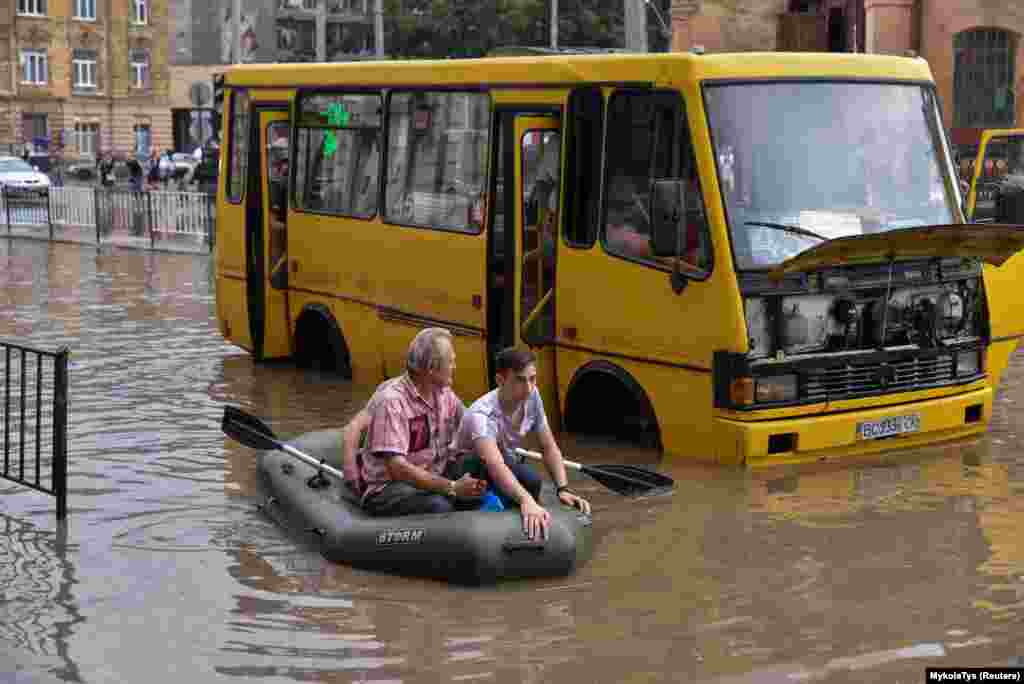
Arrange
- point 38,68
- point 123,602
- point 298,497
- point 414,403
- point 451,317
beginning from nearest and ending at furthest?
point 123,602 < point 414,403 < point 298,497 < point 451,317 < point 38,68

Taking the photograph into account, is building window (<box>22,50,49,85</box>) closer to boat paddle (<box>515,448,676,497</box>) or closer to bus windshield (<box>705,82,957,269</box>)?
bus windshield (<box>705,82,957,269</box>)

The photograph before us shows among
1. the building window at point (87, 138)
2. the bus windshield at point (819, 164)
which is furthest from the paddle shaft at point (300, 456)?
the building window at point (87, 138)

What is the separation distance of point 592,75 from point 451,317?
253cm

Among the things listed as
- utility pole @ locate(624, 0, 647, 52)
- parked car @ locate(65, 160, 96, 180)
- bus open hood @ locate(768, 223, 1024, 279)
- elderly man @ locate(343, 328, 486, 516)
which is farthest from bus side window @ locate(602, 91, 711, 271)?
parked car @ locate(65, 160, 96, 180)

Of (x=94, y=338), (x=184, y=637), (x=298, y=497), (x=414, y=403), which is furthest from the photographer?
(x=94, y=338)

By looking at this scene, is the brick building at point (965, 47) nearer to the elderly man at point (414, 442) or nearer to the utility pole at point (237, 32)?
the utility pole at point (237, 32)

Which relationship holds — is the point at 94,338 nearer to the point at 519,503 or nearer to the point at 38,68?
the point at 519,503

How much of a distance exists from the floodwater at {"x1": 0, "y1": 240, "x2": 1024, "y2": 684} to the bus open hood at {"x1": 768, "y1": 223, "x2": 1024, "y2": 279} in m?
1.44

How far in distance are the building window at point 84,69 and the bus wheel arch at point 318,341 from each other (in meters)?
79.2

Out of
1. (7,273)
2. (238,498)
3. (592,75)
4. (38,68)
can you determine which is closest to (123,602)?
(238,498)

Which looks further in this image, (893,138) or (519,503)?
(893,138)

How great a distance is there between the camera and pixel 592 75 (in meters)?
13.4

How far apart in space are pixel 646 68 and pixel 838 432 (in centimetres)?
279

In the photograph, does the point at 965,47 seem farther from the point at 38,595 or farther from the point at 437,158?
the point at 38,595
